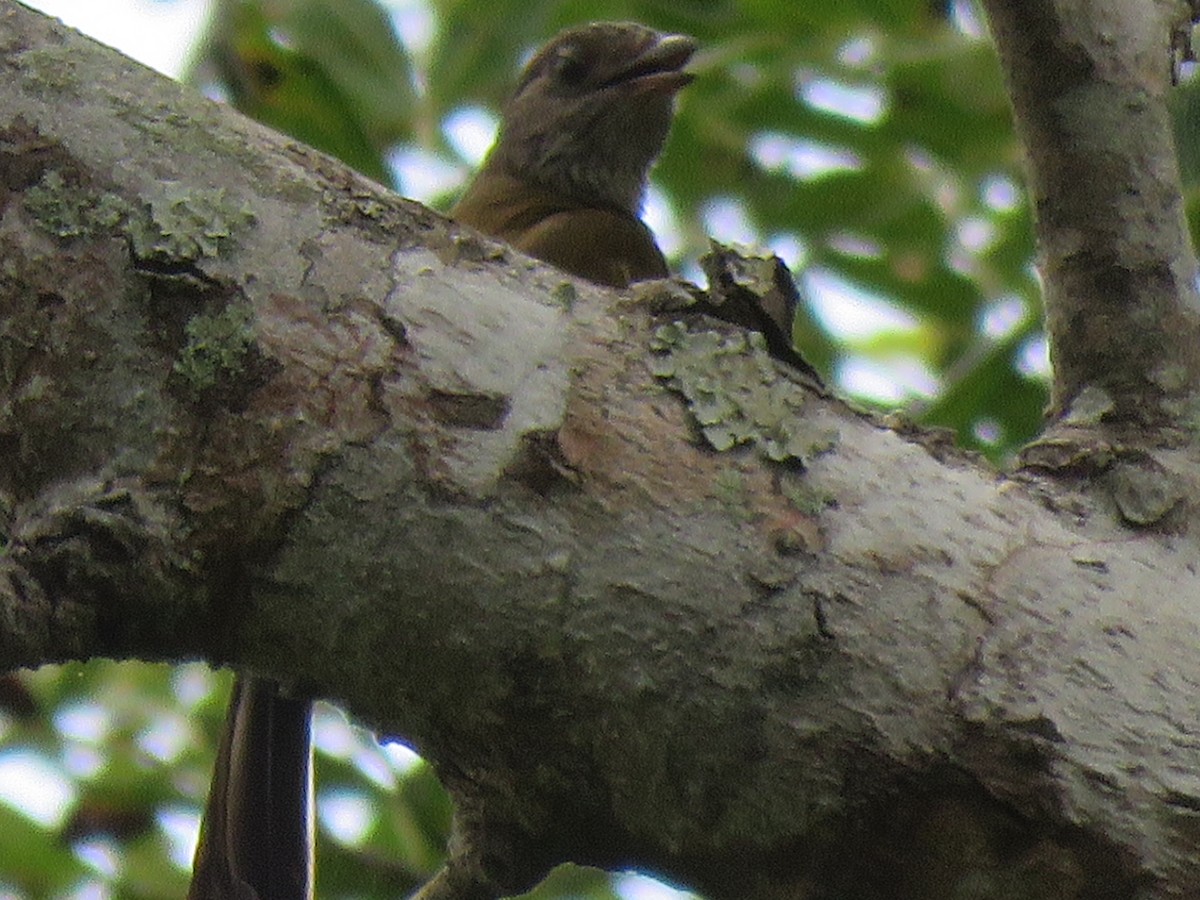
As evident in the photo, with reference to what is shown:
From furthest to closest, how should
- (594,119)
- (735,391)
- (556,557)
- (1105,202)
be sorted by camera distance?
1. (594,119)
2. (1105,202)
3. (735,391)
4. (556,557)

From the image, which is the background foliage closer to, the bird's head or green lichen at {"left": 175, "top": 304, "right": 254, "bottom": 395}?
the bird's head

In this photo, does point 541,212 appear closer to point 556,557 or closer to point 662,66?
point 662,66

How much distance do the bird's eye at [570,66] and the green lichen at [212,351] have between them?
2.78 metres

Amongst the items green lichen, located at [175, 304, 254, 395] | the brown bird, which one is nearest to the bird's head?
the brown bird

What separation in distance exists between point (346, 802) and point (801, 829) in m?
1.95

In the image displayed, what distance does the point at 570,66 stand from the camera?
4.41 metres

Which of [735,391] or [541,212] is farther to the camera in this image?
[541,212]

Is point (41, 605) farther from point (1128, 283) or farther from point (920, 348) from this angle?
point (920, 348)

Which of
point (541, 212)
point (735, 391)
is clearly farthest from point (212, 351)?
point (541, 212)

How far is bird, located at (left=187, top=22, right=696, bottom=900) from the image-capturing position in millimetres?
2791

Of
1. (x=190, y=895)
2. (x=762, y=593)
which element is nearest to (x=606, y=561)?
(x=762, y=593)

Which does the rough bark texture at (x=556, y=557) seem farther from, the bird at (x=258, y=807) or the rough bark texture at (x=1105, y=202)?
the bird at (x=258, y=807)

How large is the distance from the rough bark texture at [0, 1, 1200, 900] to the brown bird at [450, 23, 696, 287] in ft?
6.44

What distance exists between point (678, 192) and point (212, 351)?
2.52 metres
